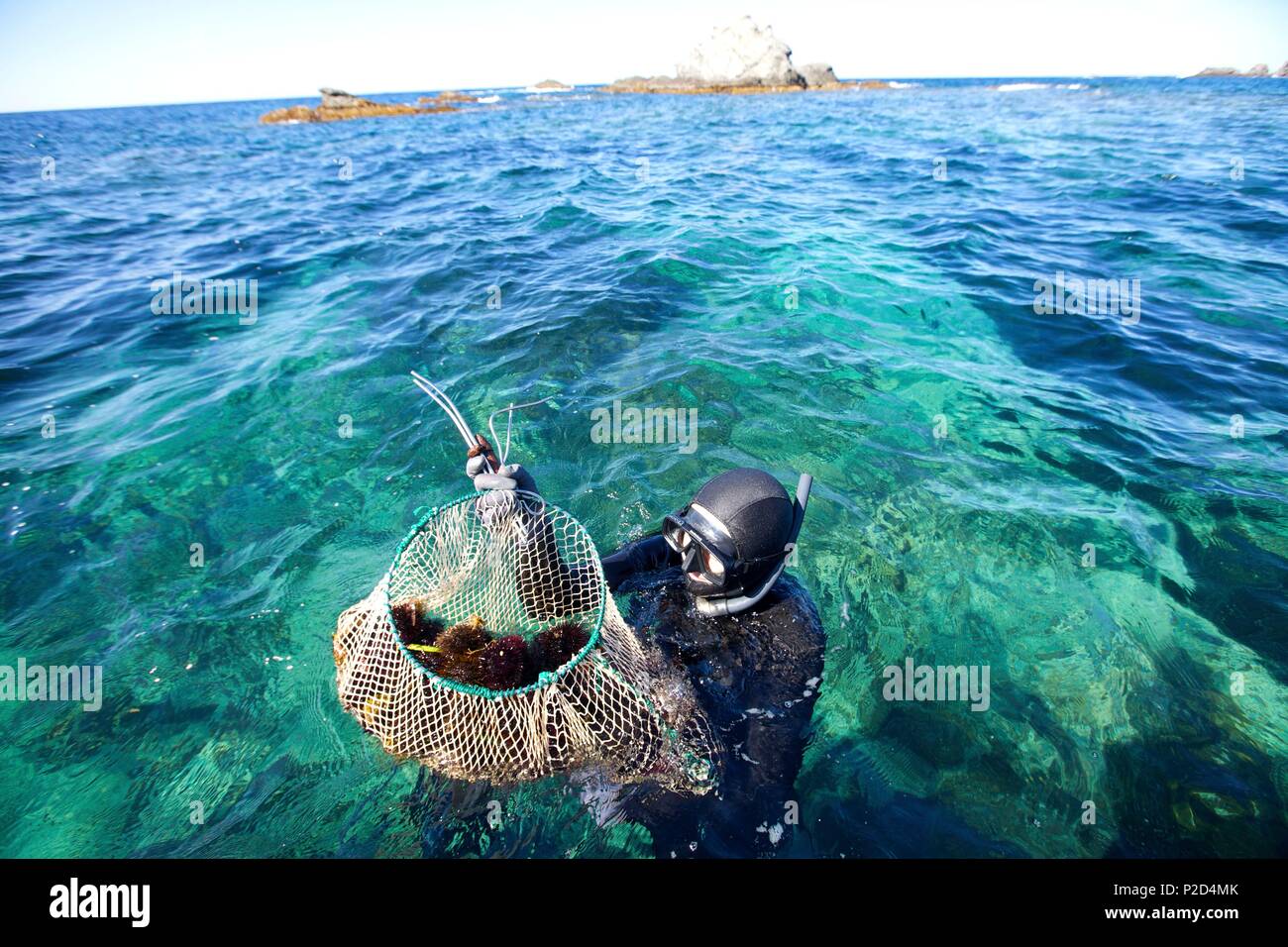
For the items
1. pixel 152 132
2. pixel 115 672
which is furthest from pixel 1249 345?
pixel 152 132

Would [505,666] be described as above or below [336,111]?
below

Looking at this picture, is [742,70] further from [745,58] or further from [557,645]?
[557,645]

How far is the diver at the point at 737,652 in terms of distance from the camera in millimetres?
3064

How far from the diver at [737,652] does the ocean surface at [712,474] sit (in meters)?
0.39

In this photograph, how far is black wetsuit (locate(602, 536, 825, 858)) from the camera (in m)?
3.05

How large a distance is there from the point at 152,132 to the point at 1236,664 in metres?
64.9

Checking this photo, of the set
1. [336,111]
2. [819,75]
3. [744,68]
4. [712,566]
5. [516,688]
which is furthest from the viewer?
[819,75]

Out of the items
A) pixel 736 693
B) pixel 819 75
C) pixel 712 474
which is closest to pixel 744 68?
pixel 819 75

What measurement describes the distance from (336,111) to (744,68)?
62.3 metres

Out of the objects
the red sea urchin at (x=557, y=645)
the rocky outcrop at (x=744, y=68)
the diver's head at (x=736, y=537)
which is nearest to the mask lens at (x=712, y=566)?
the diver's head at (x=736, y=537)

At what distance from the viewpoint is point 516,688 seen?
2686 mm

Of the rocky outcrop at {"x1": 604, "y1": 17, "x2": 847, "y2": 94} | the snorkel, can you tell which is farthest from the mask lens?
the rocky outcrop at {"x1": 604, "y1": 17, "x2": 847, "y2": 94}

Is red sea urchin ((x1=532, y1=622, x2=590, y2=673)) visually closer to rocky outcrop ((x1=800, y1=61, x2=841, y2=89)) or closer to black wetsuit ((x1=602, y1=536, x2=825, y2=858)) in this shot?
black wetsuit ((x1=602, y1=536, x2=825, y2=858))

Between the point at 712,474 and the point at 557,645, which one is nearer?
the point at 557,645
